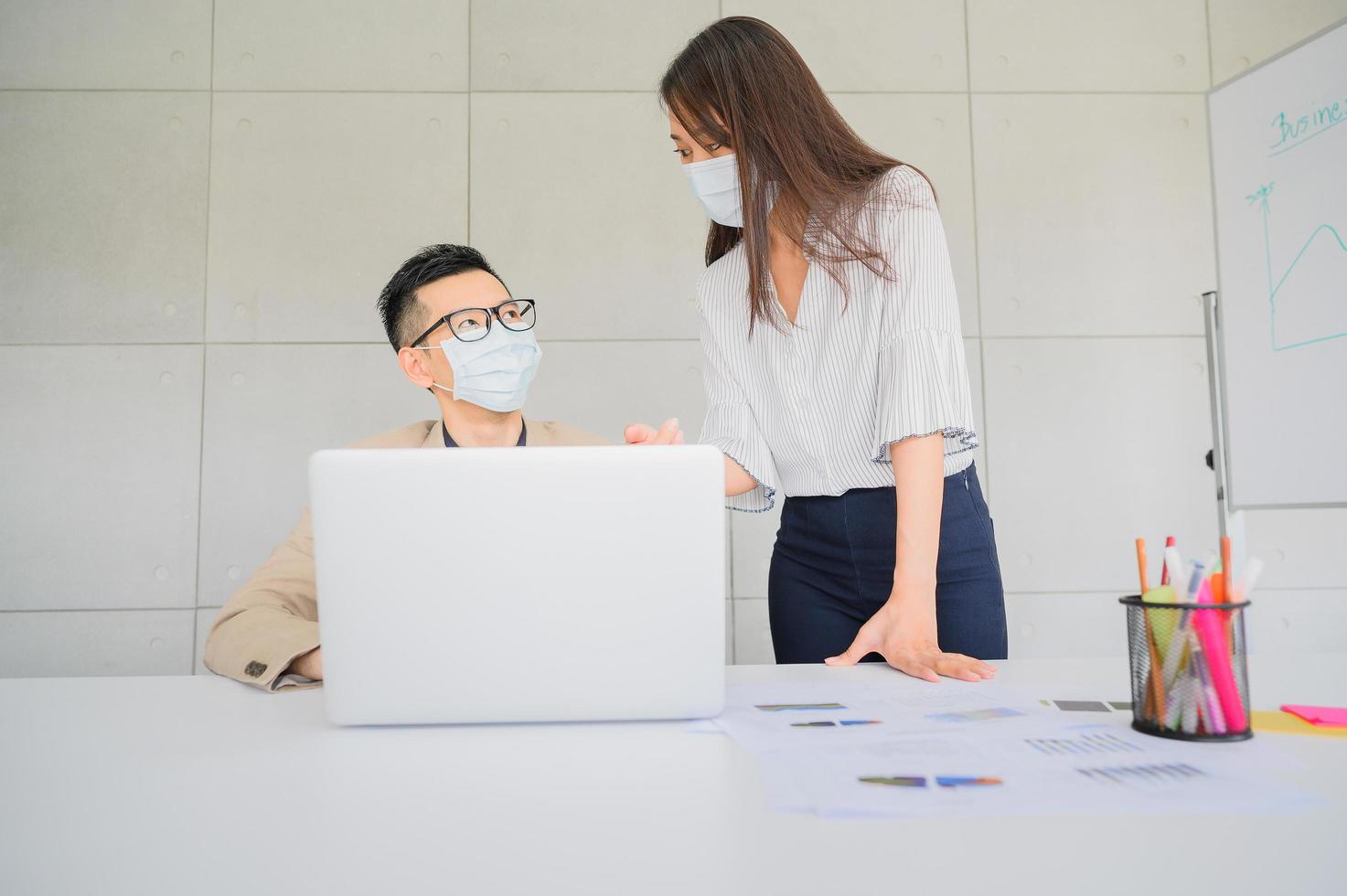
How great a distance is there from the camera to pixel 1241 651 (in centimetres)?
74

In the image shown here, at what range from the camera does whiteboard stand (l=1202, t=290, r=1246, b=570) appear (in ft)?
7.82

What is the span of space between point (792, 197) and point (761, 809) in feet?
3.29

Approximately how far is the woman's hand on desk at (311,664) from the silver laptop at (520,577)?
306 mm

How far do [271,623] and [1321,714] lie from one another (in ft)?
3.77

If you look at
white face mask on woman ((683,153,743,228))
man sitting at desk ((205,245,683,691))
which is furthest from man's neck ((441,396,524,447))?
white face mask on woman ((683,153,743,228))

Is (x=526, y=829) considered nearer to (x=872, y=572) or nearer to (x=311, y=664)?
(x=311, y=664)

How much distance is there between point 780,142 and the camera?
1347 millimetres

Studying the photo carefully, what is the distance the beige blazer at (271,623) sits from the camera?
1079mm

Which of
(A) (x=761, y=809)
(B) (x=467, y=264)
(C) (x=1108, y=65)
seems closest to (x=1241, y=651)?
(A) (x=761, y=809)

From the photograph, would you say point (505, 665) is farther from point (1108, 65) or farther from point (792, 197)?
point (1108, 65)

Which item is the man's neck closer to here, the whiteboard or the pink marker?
the pink marker

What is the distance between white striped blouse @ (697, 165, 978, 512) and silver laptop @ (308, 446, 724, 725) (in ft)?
1.79

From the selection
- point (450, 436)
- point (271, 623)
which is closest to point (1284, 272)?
point (450, 436)

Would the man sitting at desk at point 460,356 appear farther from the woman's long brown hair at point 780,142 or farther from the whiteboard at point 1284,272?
the whiteboard at point 1284,272
